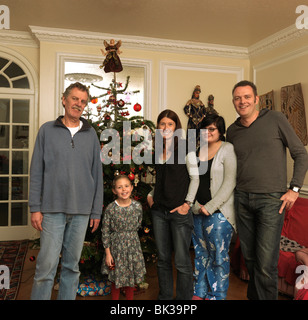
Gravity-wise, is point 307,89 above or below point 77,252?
above

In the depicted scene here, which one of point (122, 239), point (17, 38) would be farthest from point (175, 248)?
point (17, 38)

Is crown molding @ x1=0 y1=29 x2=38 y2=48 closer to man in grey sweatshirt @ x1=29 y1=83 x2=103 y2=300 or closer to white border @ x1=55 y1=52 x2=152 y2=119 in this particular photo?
white border @ x1=55 y1=52 x2=152 y2=119

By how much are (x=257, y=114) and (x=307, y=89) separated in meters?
2.03

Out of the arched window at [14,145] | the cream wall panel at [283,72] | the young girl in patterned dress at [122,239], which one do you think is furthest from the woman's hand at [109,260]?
the arched window at [14,145]

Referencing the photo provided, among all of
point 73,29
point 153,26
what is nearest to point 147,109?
point 153,26

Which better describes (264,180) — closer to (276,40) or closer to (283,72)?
(283,72)

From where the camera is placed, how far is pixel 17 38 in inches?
177

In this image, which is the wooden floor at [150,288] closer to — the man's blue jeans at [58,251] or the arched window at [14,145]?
the man's blue jeans at [58,251]

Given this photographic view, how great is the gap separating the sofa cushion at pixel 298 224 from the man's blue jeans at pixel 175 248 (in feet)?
4.64

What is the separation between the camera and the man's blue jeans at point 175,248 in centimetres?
221

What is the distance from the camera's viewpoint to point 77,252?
80.4 inches

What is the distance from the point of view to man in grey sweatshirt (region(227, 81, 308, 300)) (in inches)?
79.9

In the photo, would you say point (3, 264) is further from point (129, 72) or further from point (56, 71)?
point (129, 72)

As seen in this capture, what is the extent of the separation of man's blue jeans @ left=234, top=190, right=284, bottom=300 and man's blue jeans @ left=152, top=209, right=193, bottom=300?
1.24 ft
